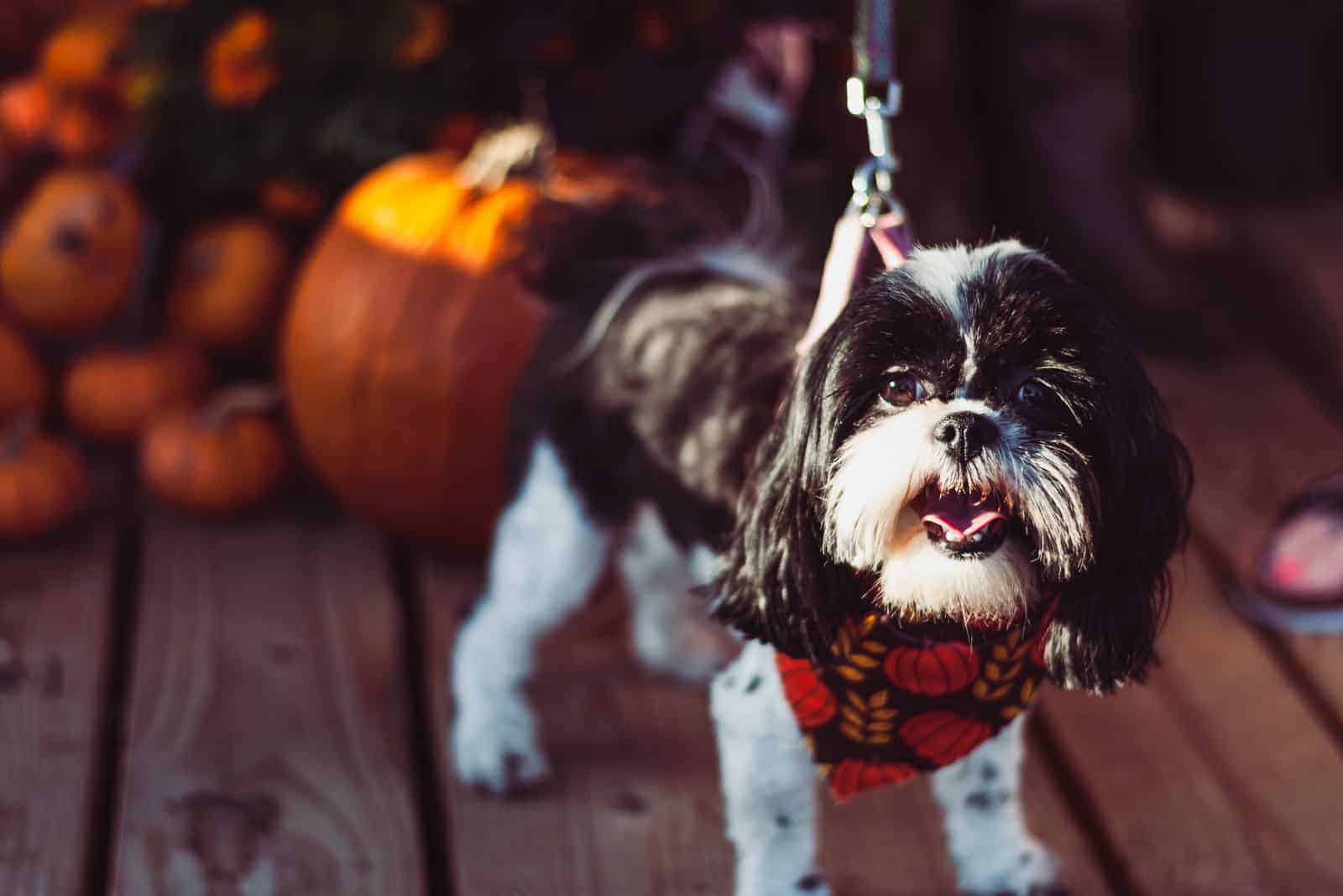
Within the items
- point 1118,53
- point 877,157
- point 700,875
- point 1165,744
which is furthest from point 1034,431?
point 1118,53

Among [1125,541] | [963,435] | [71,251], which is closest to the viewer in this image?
[963,435]

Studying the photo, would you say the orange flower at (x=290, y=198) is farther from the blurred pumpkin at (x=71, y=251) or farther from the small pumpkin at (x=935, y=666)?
the small pumpkin at (x=935, y=666)

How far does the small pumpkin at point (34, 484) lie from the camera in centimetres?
305

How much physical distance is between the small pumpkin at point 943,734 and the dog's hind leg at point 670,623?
773 millimetres

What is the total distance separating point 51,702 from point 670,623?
3.37 feet

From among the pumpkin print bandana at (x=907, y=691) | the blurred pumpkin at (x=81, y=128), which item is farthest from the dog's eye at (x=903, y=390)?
the blurred pumpkin at (x=81, y=128)

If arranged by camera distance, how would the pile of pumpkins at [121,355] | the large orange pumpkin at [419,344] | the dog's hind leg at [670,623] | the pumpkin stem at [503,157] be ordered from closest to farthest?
the dog's hind leg at [670,623], the large orange pumpkin at [419,344], the pumpkin stem at [503,157], the pile of pumpkins at [121,355]

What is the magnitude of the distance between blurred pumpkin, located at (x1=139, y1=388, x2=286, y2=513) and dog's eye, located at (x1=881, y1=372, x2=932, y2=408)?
1871mm

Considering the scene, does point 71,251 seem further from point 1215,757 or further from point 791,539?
point 1215,757

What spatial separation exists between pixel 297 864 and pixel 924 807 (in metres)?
0.94

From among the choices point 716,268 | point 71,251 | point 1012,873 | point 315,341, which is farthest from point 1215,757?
point 71,251

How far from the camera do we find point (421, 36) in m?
3.15

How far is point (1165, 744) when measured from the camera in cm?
264

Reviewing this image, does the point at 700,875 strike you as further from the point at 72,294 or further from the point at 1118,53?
the point at 1118,53
